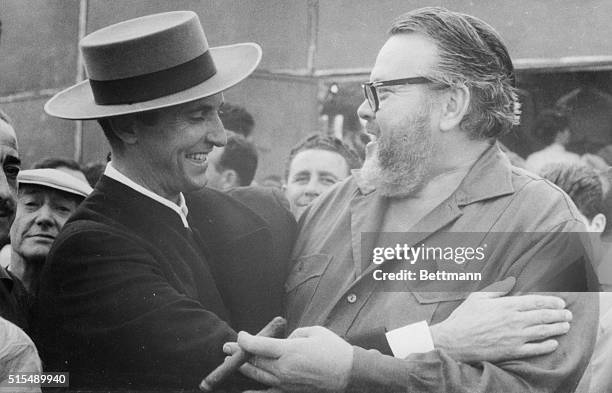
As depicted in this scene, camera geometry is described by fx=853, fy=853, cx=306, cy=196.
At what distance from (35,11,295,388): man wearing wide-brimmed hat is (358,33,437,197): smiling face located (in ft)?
1.45

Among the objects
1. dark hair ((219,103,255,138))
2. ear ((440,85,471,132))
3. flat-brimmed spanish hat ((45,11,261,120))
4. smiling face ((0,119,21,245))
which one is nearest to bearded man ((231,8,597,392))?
ear ((440,85,471,132))

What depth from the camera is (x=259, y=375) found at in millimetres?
2646

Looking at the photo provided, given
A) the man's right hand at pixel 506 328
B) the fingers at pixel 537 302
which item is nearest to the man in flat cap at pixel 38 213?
the man's right hand at pixel 506 328

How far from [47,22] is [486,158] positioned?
5.28 ft

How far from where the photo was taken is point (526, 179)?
2670 mm

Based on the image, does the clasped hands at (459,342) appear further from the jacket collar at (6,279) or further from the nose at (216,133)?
the jacket collar at (6,279)

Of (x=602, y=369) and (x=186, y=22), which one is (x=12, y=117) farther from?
(x=602, y=369)

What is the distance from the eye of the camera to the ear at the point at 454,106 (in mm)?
2730

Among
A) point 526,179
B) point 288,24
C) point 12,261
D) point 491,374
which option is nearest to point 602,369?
point 491,374

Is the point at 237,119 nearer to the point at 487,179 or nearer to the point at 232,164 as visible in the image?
the point at 232,164

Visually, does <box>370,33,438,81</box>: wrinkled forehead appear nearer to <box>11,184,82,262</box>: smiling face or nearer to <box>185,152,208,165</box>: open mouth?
<box>185,152,208,165</box>: open mouth

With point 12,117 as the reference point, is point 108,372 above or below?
below

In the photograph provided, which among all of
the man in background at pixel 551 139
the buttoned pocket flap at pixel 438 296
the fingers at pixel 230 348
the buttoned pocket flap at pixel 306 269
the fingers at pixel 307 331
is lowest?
the fingers at pixel 230 348

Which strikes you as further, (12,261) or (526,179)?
(12,261)
